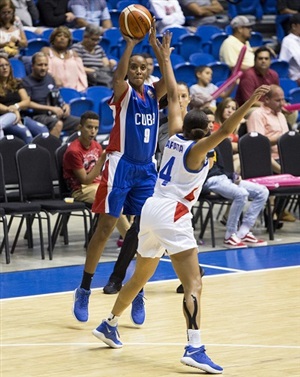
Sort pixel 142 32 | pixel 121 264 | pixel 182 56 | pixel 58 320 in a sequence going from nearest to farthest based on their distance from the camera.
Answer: pixel 142 32 < pixel 58 320 < pixel 121 264 < pixel 182 56

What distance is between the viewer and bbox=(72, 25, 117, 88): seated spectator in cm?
1354

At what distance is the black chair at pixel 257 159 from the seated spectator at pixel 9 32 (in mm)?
3449

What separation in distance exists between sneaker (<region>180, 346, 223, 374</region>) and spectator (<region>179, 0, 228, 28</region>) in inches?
435

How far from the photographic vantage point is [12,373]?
6.12 m

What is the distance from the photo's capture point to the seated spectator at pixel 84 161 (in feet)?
33.1

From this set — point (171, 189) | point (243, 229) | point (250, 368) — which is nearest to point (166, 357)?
point (250, 368)

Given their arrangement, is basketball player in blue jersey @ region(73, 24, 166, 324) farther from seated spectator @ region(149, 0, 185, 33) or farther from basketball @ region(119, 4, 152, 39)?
seated spectator @ region(149, 0, 185, 33)

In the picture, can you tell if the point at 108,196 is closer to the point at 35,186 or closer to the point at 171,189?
the point at 171,189

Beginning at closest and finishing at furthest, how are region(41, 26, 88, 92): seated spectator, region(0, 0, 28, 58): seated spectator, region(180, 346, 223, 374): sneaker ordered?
region(180, 346, 223, 374): sneaker → region(41, 26, 88, 92): seated spectator → region(0, 0, 28, 58): seated spectator

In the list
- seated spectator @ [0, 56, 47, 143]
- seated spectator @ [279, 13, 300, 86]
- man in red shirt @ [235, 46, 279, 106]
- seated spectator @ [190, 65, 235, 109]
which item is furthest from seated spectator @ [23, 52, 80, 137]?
seated spectator @ [279, 13, 300, 86]

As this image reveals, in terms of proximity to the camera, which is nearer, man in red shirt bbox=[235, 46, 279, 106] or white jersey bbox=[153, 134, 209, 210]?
white jersey bbox=[153, 134, 209, 210]

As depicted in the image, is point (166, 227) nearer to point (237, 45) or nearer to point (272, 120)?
point (272, 120)

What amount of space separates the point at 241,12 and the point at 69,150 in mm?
7725

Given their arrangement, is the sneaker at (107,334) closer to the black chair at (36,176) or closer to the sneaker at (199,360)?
the sneaker at (199,360)
